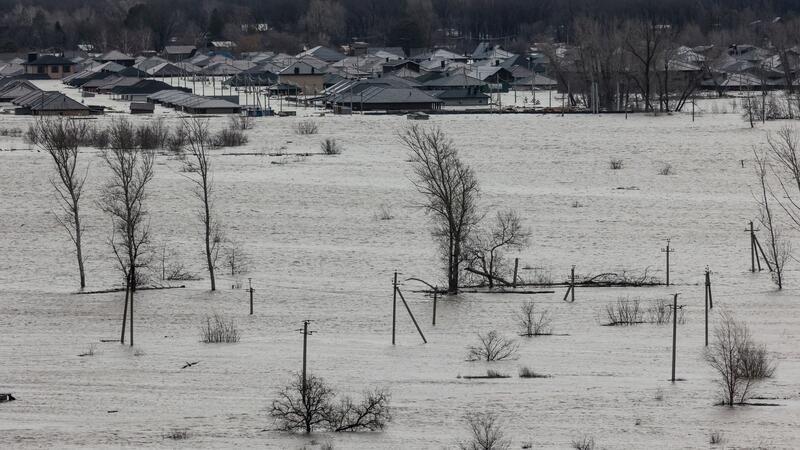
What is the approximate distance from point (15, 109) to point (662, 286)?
177ft

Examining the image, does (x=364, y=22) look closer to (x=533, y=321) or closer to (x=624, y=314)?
(x=624, y=314)

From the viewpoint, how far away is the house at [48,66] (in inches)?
4242

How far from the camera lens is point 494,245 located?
98.3ft

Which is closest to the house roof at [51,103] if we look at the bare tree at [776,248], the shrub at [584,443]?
the bare tree at [776,248]

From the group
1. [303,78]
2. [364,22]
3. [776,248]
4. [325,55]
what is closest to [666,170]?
[776,248]

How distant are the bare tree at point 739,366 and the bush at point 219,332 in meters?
7.71

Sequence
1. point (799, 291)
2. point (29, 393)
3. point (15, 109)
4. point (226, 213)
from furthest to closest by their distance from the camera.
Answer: point (15, 109) < point (226, 213) < point (799, 291) < point (29, 393)

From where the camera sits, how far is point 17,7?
179 meters

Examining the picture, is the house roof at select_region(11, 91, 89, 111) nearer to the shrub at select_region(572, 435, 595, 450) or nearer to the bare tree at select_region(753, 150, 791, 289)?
the bare tree at select_region(753, 150, 791, 289)

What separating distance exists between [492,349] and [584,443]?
527 centimetres

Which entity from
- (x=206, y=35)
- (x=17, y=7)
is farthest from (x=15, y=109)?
(x=17, y=7)

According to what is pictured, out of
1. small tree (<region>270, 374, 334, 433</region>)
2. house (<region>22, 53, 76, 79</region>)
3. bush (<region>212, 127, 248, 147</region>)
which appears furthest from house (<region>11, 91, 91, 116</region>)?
small tree (<region>270, 374, 334, 433</region>)

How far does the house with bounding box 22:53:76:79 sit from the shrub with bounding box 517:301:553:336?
295ft

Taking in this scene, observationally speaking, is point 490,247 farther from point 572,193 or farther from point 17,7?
point 17,7
